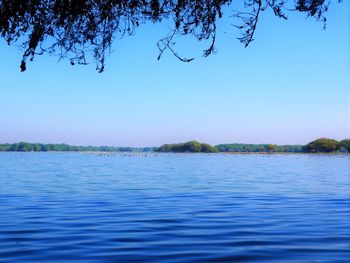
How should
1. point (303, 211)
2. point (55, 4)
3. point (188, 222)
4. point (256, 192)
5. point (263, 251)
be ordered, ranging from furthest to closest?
1. point (256, 192)
2. point (303, 211)
3. point (188, 222)
4. point (263, 251)
5. point (55, 4)

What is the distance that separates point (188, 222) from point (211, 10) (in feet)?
29.8

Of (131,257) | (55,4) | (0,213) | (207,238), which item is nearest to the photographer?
(55,4)

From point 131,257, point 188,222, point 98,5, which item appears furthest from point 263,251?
point 98,5

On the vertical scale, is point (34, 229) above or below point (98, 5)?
below

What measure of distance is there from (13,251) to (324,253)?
7462 millimetres

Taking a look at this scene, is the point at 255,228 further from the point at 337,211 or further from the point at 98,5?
the point at 98,5

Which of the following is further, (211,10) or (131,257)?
(131,257)

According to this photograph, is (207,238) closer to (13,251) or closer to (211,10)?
(13,251)

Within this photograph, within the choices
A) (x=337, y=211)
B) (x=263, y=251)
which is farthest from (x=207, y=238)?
(x=337, y=211)

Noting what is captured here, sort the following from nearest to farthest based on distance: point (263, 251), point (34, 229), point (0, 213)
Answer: point (263, 251) → point (34, 229) → point (0, 213)

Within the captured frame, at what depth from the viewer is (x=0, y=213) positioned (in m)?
18.3

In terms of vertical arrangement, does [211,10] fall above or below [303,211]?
above

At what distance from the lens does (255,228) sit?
48.8 ft

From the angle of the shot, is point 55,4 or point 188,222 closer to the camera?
point 55,4
